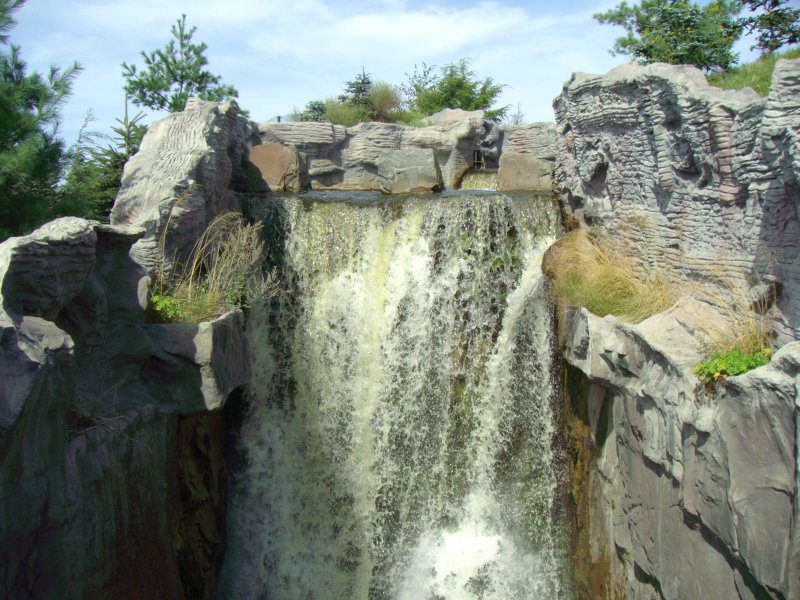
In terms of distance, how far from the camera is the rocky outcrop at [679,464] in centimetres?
379

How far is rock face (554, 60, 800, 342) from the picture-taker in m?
4.52

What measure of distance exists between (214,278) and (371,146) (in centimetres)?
533

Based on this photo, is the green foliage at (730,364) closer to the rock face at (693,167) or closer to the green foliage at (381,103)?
the rock face at (693,167)

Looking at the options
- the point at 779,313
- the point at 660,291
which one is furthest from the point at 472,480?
the point at 779,313

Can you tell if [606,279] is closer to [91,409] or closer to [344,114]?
[91,409]

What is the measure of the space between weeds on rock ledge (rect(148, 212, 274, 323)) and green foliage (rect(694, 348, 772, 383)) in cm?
383

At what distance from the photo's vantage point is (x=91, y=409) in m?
4.60

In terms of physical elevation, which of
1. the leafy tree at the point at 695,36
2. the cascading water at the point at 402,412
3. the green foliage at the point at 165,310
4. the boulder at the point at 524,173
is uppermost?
the leafy tree at the point at 695,36

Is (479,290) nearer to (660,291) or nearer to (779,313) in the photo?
(660,291)

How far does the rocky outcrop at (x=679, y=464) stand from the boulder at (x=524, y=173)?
11.1ft

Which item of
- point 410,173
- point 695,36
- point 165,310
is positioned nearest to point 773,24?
point 695,36

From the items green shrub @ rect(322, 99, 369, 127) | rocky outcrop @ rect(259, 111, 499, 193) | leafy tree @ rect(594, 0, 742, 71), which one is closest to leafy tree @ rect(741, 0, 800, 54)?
leafy tree @ rect(594, 0, 742, 71)

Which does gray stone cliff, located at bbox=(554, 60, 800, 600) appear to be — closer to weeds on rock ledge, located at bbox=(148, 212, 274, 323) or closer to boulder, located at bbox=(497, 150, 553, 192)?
boulder, located at bbox=(497, 150, 553, 192)

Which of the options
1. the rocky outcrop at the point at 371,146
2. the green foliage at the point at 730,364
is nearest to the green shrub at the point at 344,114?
the rocky outcrop at the point at 371,146
